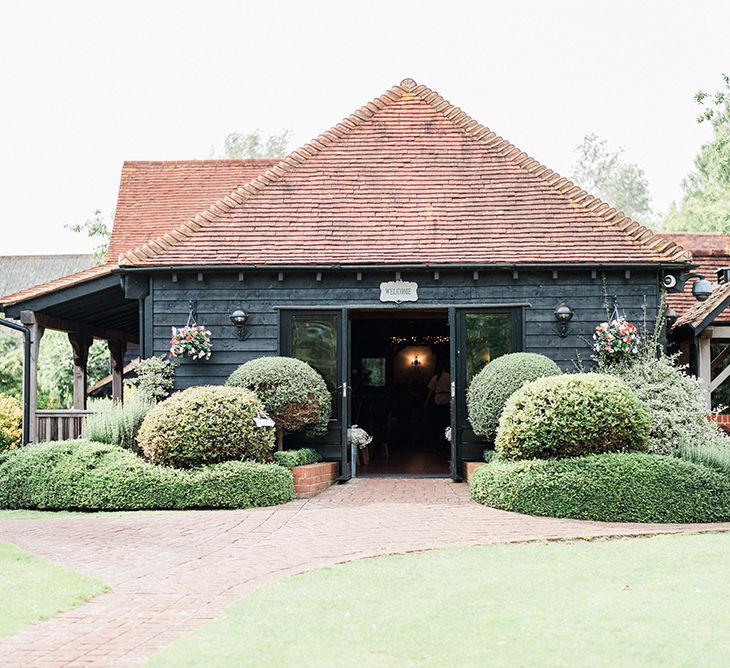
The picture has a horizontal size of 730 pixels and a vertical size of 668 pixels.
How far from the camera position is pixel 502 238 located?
1485 cm

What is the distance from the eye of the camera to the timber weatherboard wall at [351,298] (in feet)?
47.9

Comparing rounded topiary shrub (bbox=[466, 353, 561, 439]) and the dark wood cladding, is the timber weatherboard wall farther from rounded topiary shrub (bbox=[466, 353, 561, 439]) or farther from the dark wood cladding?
rounded topiary shrub (bbox=[466, 353, 561, 439])

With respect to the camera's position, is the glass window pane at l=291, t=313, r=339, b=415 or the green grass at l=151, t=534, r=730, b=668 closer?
the green grass at l=151, t=534, r=730, b=668

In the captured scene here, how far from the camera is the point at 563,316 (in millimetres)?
14352

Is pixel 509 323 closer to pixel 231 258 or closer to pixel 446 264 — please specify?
pixel 446 264

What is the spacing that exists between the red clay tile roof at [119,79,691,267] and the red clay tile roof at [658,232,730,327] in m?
2.46

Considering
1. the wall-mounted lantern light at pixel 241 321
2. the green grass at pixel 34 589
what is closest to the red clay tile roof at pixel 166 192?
the wall-mounted lantern light at pixel 241 321

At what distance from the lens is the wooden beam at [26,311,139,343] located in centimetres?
1563

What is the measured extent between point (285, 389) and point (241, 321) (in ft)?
5.84

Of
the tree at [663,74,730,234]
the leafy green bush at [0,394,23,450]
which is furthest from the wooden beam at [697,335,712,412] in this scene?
the tree at [663,74,730,234]

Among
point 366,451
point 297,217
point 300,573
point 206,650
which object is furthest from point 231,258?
point 206,650

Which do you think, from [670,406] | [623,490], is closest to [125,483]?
[623,490]

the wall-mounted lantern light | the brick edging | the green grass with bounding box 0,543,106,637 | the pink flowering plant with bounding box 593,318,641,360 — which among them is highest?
the wall-mounted lantern light

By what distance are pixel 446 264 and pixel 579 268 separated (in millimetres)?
1893
